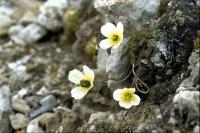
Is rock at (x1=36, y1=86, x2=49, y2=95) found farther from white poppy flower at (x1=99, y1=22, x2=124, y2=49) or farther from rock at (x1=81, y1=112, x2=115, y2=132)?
white poppy flower at (x1=99, y1=22, x2=124, y2=49)

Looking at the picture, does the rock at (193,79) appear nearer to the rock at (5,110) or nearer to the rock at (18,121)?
the rock at (5,110)

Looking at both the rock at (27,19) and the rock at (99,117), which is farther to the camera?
the rock at (27,19)

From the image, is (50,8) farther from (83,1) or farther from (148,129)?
(148,129)

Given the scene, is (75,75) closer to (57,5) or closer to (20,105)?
(20,105)

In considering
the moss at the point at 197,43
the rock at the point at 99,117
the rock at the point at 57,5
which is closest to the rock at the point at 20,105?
the rock at the point at 99,117

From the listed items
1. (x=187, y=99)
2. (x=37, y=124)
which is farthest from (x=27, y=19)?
(x=187, y=99)

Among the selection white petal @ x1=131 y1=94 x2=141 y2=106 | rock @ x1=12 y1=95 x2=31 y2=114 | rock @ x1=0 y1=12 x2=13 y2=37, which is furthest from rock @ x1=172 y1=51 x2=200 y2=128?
rock @ x1=0 y1=12 x2=13 y2=37
